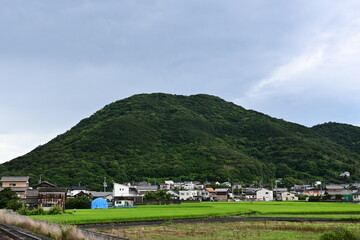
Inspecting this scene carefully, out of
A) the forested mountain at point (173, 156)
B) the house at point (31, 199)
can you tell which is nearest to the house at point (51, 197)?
the house at point (31, 199)

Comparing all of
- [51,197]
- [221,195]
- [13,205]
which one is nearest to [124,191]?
[221,195]

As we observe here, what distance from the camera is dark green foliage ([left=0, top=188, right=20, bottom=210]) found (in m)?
50.2

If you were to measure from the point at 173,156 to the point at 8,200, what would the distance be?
96414 mm

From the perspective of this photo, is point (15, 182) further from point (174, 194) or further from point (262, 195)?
point (262, 195)

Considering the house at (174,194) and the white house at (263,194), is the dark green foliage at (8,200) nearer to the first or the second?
the house at (174,194)

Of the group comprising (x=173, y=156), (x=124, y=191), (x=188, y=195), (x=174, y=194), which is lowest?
(x=188, y=195)

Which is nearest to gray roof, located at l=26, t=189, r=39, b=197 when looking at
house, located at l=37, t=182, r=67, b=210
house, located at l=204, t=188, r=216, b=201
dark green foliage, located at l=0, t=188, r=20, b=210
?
dark green foliage, located at l=0, t=188, r=20, b=210

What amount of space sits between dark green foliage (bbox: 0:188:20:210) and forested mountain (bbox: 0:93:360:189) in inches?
1884

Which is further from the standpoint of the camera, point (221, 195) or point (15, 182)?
point (221, 195)

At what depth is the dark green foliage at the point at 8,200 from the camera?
165ft

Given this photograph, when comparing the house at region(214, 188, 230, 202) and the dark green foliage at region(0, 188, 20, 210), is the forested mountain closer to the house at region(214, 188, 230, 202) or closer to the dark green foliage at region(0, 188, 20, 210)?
the house at region(214, 188, 230, 202)

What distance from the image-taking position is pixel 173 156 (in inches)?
5787

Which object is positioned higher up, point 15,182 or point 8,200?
point 15,182

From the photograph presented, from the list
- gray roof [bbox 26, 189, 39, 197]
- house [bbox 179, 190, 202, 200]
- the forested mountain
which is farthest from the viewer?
the forested mountain
